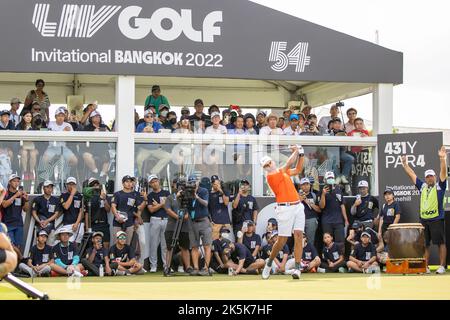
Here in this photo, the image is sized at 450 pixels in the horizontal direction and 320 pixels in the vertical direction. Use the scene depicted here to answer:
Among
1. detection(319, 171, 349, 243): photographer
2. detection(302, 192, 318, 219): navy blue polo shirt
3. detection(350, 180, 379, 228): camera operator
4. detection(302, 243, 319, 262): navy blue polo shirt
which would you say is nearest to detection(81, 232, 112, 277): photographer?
detection(302, 243, 319, 262): navy blue polo shirt

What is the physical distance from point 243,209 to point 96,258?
11.9ft

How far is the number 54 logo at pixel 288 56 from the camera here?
22891mm

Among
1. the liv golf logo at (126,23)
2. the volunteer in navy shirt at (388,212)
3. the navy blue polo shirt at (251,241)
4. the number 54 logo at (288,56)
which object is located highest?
the liv golf logo at (126,23)

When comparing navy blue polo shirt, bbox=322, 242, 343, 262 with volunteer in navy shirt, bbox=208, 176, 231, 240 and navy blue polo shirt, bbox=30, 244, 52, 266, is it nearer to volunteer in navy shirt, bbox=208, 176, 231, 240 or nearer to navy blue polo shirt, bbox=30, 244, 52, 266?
volunteer in navy shirt, bbox=208, 176, 231, 240

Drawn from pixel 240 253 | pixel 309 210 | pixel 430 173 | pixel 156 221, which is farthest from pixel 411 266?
pixel 156 221

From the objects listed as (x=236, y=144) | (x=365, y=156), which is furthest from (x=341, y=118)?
(x=236, y=144)

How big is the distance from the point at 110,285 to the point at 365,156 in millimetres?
8869

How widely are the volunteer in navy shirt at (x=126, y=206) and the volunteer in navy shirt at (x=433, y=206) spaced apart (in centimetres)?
613

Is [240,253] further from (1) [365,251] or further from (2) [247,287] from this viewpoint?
(2) [247,287]

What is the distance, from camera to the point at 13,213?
20.7m

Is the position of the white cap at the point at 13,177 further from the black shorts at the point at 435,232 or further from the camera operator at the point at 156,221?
the black shorts at the point at 435,232

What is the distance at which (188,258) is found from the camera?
66.7 ft

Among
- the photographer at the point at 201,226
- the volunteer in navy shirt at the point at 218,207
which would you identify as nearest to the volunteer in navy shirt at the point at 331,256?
the volunteer in navy shirt at the point at 218,207

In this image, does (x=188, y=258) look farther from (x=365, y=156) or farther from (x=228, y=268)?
(x=365, y=156)
